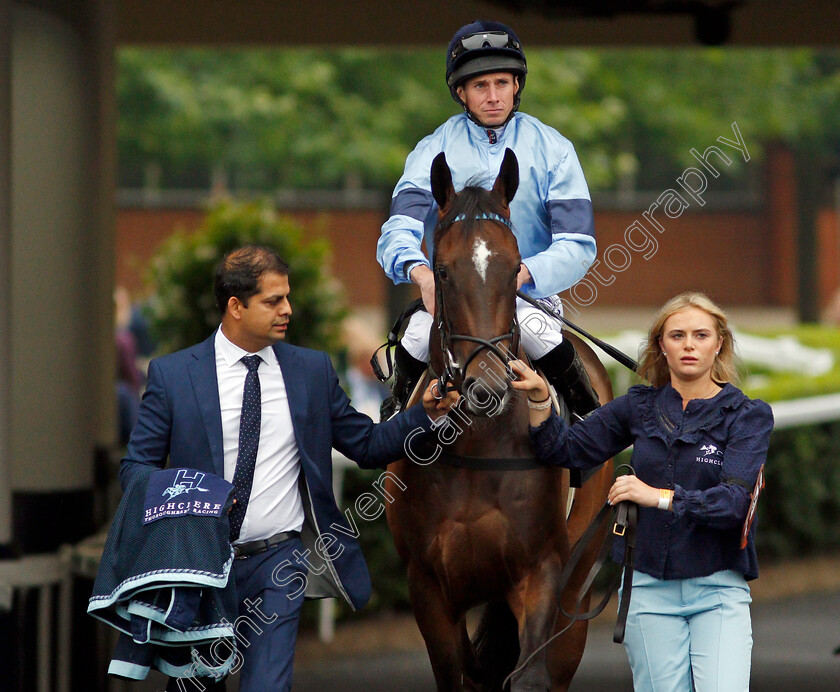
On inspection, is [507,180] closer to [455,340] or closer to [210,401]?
[455,340]

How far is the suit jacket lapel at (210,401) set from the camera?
12.1 ft

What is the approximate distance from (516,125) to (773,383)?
5.81 metres

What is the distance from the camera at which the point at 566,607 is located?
15.0 ft

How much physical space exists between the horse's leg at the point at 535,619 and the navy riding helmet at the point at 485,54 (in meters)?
1.63

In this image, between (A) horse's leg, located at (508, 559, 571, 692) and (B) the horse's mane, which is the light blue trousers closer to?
(A) horse's leg, located at (508, 559, 571, 692)

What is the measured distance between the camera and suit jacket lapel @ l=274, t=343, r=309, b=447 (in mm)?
3838

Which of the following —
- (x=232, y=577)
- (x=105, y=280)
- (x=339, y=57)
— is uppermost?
(x=339, y=57)

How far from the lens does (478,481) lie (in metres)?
3.90

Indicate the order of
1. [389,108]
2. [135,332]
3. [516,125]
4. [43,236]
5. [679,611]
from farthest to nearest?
[389,108] < [135,332] < [43,236] < [516,125] < [679,611]

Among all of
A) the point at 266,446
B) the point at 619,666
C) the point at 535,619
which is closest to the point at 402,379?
the point at 266,446

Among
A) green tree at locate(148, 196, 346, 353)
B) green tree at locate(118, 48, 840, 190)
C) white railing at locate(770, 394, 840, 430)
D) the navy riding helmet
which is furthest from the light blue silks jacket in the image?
green tree at locate(118, 48, 840, 190)

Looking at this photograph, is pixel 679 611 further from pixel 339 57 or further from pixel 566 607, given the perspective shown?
pixel 339 57

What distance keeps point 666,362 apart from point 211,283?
513 cm

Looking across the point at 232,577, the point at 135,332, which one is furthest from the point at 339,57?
the point at 232,577
